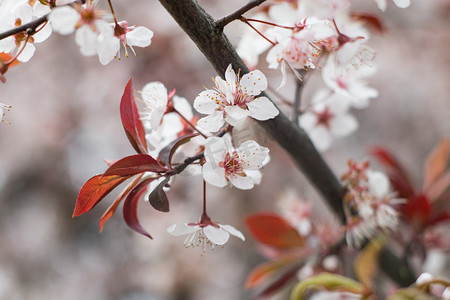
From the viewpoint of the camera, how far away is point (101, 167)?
7.75 ft

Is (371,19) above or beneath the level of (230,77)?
beneath

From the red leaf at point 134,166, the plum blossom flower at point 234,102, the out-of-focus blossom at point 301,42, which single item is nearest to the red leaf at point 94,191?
the red leaf at point 134,166

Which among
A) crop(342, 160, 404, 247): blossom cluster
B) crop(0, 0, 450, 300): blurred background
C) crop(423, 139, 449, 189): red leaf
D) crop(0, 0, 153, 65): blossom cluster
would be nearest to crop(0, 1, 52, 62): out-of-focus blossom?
crop(0, 0, 153, 65): blossom cluster

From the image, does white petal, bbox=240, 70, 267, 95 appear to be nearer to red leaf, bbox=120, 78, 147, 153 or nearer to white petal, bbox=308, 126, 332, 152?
red leaf, bbox=120, 78, 147, 153

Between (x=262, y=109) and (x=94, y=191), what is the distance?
0.74 feet

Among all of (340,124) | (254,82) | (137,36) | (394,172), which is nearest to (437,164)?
(394,172)

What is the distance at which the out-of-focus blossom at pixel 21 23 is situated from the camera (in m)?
0.50

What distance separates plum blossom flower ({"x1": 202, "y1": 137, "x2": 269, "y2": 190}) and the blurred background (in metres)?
1.83

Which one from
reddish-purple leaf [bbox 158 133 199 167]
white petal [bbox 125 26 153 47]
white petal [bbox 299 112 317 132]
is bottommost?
white petal [bbox 299 112 317 132]

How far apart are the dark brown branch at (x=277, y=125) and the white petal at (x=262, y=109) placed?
43 mm

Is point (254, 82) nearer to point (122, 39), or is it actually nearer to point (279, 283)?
point (122, 39)

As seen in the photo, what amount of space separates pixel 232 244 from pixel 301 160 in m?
2.16

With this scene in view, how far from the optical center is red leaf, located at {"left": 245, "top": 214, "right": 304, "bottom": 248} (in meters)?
0.93

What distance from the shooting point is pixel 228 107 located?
52 cm
